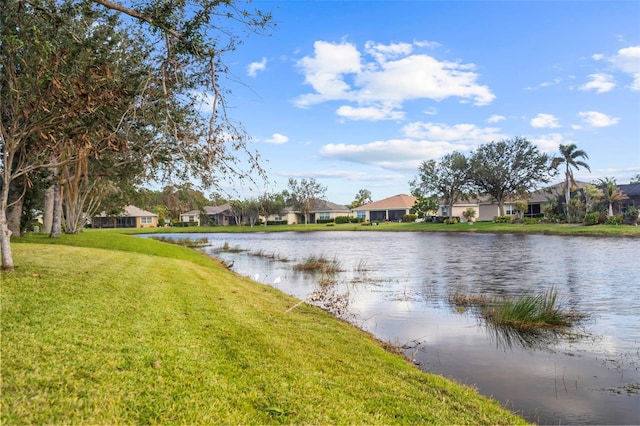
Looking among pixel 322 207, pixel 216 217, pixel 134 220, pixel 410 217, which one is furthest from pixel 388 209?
pixel 134 220

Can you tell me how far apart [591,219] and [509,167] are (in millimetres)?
19752

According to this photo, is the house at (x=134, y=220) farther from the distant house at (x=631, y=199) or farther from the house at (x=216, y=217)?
the distant house at (x=631, y=199)

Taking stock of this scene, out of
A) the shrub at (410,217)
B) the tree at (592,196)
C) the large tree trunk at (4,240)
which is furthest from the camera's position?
the shrub at (410,217)

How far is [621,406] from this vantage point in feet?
24.8

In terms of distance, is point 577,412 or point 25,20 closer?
point 577,412

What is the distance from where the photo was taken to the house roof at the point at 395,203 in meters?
97.9

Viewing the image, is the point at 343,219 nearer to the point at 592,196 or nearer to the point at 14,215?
the point at 592,196

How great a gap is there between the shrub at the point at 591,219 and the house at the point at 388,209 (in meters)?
43.2

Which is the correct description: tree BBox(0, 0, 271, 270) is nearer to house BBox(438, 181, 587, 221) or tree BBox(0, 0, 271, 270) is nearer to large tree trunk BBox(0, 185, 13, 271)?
large tree trunk BBox(0, 185, 13, 271)

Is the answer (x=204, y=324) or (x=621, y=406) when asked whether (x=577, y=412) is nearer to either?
(x=621, y=406)

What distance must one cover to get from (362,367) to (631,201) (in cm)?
6866

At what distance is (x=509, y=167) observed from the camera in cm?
7200

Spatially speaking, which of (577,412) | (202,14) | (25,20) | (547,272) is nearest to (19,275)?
(25,20)

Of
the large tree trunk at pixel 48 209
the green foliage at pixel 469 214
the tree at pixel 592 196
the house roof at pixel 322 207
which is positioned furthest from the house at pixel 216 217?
the large tree trunk at pixel 48 209
